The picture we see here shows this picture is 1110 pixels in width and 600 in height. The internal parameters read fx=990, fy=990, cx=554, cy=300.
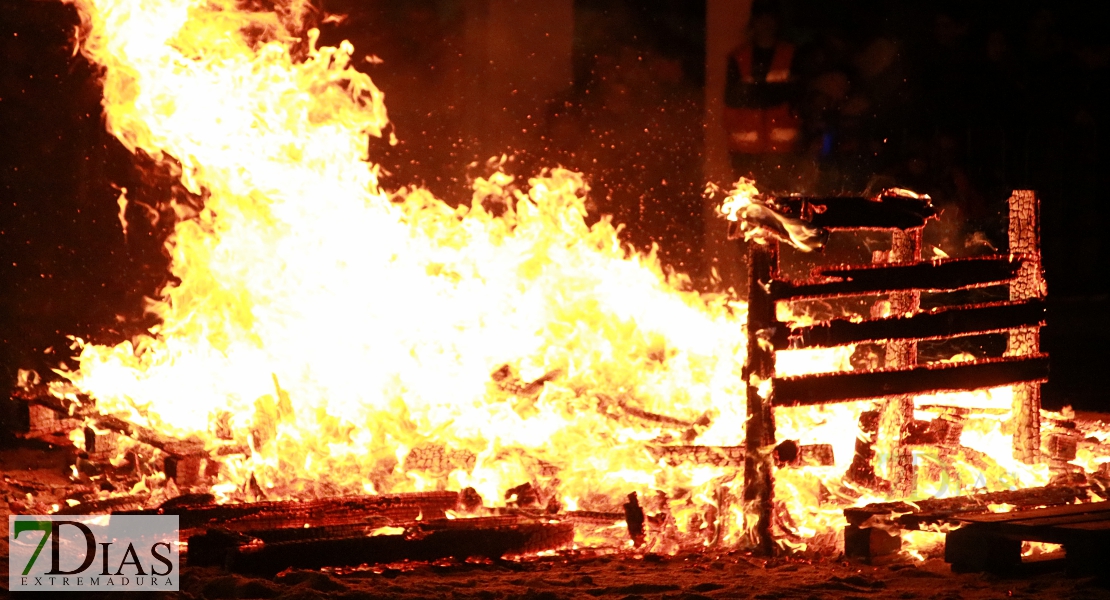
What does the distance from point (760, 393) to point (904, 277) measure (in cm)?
128

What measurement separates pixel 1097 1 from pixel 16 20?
13689mm

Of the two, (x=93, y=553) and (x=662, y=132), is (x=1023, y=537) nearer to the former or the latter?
(x=93, y=553)

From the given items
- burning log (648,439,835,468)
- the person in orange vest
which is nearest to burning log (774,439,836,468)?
burning log (648,439,835,468)

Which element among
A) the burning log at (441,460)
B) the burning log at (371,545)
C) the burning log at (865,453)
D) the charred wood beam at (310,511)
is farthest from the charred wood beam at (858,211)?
the charred wood beam at (310,511)

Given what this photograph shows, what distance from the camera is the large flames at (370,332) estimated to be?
6.77m

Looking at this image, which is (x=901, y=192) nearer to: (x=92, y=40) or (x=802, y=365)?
(x=802, y=365)

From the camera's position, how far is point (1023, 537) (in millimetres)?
5164

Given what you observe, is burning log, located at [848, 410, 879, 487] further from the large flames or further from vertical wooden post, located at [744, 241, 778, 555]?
vertical wooden post, located at [744, 241, 778, 555]

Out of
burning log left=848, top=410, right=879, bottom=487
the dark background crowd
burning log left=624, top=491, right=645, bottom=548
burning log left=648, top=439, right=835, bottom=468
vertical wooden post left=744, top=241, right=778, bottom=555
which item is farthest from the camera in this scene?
the dark background crowd

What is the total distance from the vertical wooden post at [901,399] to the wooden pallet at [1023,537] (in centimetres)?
101

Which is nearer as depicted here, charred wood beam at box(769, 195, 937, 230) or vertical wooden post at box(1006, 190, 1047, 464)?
charred wood beam at box(769, 195, 937, 230)

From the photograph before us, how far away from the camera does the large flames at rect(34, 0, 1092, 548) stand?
6.77 metres

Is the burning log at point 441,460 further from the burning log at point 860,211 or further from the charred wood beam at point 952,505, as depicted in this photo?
the burning log at point 860,211

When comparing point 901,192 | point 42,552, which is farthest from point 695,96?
point 42,552
